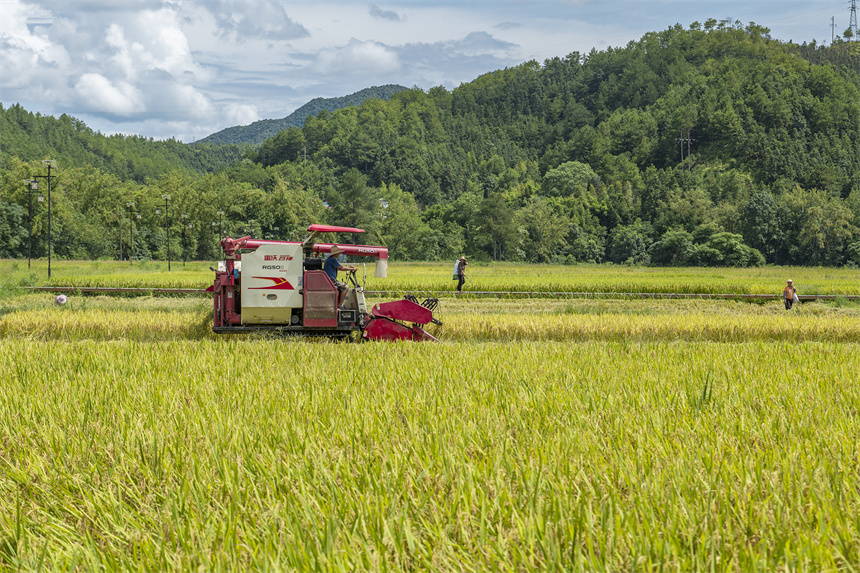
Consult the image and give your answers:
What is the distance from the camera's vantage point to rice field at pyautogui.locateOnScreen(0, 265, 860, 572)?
287 centimetres

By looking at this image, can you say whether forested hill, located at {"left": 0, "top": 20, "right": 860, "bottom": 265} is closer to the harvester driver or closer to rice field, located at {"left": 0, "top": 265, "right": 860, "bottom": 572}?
the harvester driver

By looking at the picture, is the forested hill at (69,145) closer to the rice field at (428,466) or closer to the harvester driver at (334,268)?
the harvester driver at (334,268)

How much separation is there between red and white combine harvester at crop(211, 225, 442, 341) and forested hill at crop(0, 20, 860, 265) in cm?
7240

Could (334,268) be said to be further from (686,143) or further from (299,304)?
(686,143)

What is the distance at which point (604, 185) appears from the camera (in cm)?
13988

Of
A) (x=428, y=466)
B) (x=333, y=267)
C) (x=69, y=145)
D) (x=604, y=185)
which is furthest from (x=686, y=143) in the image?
(x=69, y=145)

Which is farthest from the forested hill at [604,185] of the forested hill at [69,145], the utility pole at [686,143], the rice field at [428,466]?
the rice field at [428,466]

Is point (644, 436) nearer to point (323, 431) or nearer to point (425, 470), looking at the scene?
point (425, 470)

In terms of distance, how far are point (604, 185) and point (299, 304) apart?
448ft

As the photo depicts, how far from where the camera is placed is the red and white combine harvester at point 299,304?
12.5 metres

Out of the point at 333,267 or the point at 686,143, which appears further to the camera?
the point at 686,143

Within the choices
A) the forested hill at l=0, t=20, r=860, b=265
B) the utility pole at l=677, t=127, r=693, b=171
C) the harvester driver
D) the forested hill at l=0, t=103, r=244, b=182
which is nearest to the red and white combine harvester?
the harvester driver

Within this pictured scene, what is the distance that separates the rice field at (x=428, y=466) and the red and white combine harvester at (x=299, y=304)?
160 inches

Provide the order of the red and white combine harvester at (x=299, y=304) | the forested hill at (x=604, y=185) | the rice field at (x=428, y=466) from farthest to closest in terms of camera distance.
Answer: the forested hill at (x=604, y=185), the red and white combine harvester at (x=299, y=304), the rice field at (x=428, y=466)
